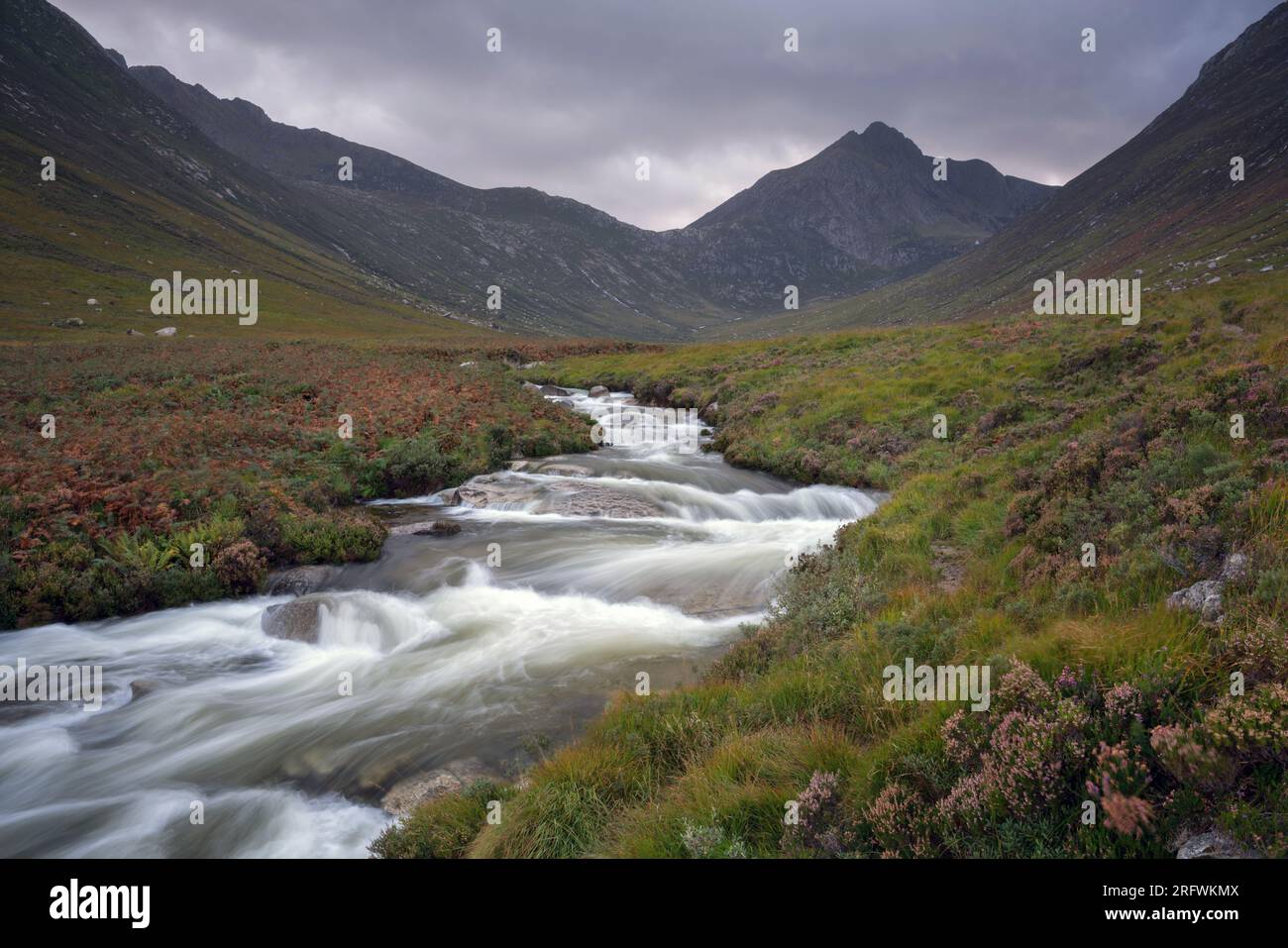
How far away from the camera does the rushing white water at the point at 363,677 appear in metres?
7.04

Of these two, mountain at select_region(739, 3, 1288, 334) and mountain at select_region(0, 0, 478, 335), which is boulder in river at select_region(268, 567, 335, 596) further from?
mountain at select_region(739, 3, 1288, 334)

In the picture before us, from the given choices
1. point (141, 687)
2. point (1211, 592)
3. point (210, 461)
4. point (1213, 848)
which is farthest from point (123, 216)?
point (1213, 848)

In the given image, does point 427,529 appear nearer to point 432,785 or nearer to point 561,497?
point 561,497

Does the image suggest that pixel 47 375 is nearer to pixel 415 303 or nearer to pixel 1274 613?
pixel 1274 613

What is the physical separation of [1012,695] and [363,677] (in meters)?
9.10

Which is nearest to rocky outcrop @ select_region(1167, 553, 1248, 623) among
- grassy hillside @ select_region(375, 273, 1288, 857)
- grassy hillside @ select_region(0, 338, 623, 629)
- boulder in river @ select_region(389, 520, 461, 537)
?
grassy hillside @ select_region(375, 273, 1288, 857)

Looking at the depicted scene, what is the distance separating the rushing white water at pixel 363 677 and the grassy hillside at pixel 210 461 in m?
0.90

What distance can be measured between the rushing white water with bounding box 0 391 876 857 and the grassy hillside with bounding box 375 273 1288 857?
5.78ft

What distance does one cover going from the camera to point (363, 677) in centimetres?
984

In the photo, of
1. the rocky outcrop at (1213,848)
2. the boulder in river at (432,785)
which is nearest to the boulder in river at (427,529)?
the boulder in river at (432,785)

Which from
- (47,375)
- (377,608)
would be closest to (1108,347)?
(377,608)

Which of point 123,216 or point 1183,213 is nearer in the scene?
point 123,216

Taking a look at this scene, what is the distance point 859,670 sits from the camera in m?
5.99

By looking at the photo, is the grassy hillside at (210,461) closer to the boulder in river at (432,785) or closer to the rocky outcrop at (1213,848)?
the boulder in river at (432,785)
